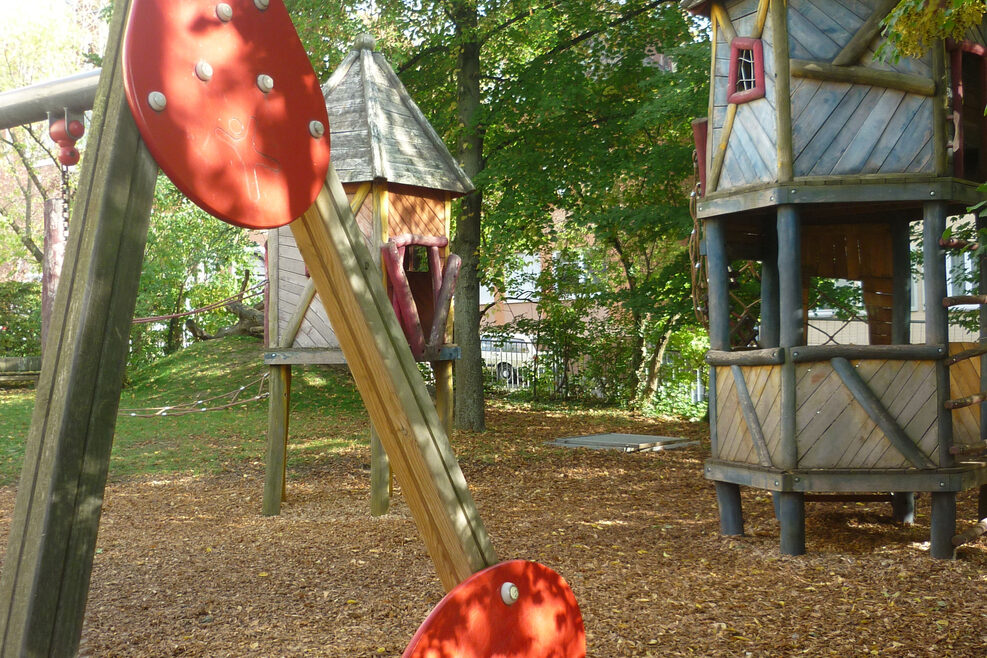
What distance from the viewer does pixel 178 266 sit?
19.9 metres

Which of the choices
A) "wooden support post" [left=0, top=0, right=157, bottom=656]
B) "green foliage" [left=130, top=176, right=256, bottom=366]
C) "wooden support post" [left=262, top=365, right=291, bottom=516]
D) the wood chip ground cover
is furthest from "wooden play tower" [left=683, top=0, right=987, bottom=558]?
"green foliage" [left=130, top=176, right=256, bottom=366]

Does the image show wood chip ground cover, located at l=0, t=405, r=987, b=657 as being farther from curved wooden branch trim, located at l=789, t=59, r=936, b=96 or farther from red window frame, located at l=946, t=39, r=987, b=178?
curved wooden branch trim, located at l=789, t=59, r=936, b=96

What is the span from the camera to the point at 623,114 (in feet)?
41.5

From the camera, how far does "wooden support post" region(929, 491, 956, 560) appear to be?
19.7ft

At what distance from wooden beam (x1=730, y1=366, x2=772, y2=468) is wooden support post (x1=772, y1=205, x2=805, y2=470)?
14 centimetres

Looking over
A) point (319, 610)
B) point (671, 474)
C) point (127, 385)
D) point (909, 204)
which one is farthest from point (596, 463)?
point (127, 385)

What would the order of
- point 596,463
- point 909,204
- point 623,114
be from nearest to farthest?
point 909,204 → point 596,463 → point 623,114

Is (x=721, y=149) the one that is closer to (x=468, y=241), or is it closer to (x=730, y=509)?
(x=730, y=509)

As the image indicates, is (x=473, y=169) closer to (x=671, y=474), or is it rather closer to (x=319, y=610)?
(x=671, y=474)

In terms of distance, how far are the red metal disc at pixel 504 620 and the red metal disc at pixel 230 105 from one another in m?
1.16

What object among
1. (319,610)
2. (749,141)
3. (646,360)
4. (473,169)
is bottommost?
(319,610)

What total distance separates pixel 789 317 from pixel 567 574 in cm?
232

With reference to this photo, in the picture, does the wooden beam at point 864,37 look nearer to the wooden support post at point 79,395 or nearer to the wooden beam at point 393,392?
the wooden beam at point 393,392

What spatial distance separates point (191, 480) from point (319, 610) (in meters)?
5.72
